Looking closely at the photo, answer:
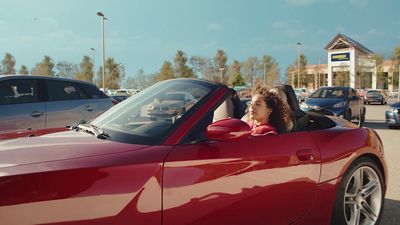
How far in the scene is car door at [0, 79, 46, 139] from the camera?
19.2ft

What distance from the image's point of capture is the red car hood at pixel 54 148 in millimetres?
2178

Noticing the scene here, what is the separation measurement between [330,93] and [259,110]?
1290 cm

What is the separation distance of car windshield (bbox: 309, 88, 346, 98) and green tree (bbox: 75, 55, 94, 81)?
193 feet

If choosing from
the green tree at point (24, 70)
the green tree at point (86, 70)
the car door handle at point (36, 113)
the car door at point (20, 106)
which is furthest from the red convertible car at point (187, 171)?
the green tree at point (24, 70)

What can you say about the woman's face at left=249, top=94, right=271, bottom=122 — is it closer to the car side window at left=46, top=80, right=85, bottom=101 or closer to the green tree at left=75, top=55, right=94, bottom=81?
the car side window at left=46, top=80, right=85, bottom=101

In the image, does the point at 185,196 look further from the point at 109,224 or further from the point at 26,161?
the point at 26,161

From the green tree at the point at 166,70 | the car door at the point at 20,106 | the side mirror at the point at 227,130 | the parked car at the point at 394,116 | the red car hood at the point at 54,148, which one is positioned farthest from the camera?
the green tree at the point at 166,70

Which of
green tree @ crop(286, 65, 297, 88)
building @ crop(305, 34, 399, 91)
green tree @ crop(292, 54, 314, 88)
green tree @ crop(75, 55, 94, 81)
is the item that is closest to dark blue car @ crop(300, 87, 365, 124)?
building @ crop(305, 34, 399, 91)

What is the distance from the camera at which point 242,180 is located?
2586mm

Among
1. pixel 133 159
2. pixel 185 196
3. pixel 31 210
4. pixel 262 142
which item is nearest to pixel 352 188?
pixel 262 142

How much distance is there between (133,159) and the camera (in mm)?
2254

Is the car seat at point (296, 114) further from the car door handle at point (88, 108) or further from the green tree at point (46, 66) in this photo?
the green tree at point (46, 66)

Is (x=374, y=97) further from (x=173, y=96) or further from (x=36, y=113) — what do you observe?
(x=173, y=96)

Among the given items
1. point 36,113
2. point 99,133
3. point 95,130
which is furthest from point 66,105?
point 99,133
